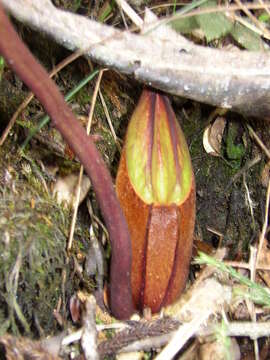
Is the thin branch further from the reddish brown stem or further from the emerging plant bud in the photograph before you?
the reddish brown stem

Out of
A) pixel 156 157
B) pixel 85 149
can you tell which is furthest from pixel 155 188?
pixel 85 149

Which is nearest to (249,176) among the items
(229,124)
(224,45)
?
(229,124)

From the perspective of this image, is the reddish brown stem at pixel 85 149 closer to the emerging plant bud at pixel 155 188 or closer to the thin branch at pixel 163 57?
the emerging plant bud at pixel 155 188

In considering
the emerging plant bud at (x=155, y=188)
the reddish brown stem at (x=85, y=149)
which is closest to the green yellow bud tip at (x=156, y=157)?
the emerging plant bud at (x=155, y=188)

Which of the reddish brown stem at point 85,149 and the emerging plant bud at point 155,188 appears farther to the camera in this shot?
the emerging plant bud at point 155,188

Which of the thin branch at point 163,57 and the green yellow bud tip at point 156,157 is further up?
the thin branch at point 163,57
